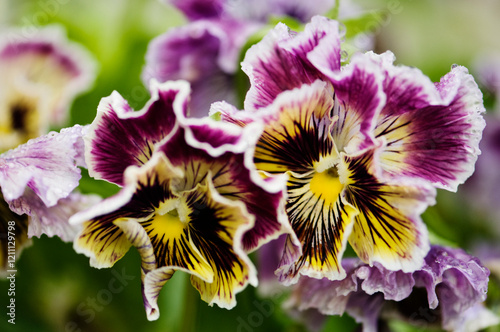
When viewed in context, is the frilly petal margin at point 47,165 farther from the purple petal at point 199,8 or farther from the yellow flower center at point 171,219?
the purple petal at point 199,8

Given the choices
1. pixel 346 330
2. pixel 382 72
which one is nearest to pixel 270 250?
pixel 346 330

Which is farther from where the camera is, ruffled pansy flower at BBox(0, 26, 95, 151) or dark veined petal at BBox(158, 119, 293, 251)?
ruffled pansy flower at BBox(0, 26, 95, 151)

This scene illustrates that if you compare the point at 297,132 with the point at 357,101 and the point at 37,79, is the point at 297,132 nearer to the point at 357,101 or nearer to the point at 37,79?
the point at 357,101

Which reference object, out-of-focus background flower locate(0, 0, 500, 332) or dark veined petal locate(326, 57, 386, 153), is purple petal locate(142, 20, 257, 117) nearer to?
out-of-focus background flower locate(0, 0, 500, 332)

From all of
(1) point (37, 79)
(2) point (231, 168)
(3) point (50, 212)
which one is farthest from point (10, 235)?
(1) point (37, 79)

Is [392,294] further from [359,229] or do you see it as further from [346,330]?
[346,330]

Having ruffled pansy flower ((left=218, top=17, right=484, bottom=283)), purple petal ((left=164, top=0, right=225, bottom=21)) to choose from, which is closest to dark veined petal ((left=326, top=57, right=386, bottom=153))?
ruffled pansy flower ((left=218, top=17, right=484, bottom=283))
